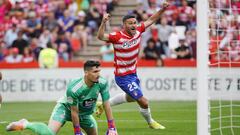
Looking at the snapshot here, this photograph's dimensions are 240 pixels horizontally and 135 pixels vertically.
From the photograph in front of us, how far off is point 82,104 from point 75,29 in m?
15.8

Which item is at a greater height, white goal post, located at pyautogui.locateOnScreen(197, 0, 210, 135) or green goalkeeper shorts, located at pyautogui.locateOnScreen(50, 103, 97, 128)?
white goal post, located at pyautogui.locateOnScreen(197, 0, 210, 135)

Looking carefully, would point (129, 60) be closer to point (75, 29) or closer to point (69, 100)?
point (69, 100)

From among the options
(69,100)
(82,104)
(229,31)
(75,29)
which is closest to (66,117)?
(82,104)

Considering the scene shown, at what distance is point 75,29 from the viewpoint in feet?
88.3

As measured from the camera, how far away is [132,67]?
14.5 metres

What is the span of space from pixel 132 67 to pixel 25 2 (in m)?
14.5

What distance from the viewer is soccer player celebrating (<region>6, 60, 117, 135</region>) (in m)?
10.8

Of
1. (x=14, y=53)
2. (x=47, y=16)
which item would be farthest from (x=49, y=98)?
(x=47, y=16)

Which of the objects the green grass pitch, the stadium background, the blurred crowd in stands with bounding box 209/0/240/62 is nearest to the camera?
the green grass pitch

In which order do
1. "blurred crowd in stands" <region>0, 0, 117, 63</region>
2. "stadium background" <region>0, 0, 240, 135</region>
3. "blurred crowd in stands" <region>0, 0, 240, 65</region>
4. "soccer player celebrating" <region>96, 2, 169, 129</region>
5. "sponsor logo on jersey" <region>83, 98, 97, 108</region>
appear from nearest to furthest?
1. "sponsor logo on jersey" <region>83, 98, 97, 108</region>
2. "soccer player celebrating" <region>96, 2, 169, 129</region>
3. "stadium background" <region>0, 0, 240, 135</region>
4. "blurred crowd in stands" <region>0, 0, 240, 65</region>
5. "blurred crowd in stands" <region>0, 0, 117, 63</region>

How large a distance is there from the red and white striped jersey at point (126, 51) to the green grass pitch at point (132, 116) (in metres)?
1.22

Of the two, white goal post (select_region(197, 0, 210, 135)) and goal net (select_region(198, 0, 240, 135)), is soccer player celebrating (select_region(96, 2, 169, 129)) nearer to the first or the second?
goal net (select_region(198, 0, 240, 135))

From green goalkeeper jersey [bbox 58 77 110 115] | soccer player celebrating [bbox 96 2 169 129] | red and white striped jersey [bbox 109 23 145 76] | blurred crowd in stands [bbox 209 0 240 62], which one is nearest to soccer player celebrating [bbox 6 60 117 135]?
green goalkeeper jersey [bbox 58 77 110 115]

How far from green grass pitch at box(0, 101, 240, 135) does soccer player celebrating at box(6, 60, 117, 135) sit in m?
2.05
